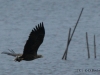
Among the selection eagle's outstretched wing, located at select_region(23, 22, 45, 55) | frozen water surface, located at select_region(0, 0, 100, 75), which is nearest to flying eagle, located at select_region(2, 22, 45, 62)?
eagle's outstretched wing, located at select_region(23, 22, 45, 55)

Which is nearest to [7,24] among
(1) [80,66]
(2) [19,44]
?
(2) [19,44]

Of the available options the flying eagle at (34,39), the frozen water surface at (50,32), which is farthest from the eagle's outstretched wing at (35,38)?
the frozen water surface at (50,32)

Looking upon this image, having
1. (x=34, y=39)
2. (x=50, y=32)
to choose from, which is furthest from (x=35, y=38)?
(x=50, y=32)

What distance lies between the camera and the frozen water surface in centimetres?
2030

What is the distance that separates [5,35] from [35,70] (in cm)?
702

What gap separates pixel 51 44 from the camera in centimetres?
2461

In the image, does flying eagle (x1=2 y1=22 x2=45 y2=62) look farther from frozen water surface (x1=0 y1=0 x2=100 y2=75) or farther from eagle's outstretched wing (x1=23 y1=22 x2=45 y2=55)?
frozen water surface (x1=0 y1=0 x2=100 y2=75)

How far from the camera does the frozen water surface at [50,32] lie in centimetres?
2030

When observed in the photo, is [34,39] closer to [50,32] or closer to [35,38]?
[35,38]

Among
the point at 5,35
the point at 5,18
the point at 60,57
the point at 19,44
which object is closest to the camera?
the point at 60,57

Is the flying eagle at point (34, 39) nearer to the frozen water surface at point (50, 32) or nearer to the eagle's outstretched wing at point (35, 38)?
the eagle's outstretched wing at point (35, 38)

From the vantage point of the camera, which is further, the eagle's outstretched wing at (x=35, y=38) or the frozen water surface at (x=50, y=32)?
the frozen water surface at (x=50, y=32)

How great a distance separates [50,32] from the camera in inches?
1083

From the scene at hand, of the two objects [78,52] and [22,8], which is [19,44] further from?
[22,8]
